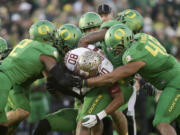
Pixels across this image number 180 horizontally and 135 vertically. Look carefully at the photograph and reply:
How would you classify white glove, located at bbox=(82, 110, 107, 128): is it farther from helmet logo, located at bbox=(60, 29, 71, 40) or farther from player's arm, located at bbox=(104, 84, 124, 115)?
helmet logo, located at bbox=(60, 29, 71, 40)

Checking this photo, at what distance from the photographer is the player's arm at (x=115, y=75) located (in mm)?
6102

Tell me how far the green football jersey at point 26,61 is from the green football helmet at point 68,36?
45 cm

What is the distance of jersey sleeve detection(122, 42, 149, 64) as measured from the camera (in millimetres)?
6121

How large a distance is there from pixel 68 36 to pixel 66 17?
6.39 metres

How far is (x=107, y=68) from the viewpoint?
632 centimetres

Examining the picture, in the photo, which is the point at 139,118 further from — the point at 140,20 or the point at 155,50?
the point at 155,50

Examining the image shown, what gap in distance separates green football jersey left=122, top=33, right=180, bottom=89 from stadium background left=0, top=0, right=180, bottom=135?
4574 millimetres

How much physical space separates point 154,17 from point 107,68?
818cm

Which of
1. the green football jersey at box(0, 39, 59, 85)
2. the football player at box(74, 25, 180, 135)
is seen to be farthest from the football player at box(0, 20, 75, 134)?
the football player at box(74, 25, 180, 135)

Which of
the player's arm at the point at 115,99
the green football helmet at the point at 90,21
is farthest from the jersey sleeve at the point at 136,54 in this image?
the green football helmet at the point at 90,21

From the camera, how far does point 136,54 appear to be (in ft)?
20.2

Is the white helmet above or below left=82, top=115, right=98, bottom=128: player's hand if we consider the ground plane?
above

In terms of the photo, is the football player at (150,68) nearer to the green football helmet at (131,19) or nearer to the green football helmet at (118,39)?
the green football helmet at (118,39)

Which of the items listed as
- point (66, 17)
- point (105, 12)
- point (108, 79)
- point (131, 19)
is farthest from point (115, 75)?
point (66, 17)
